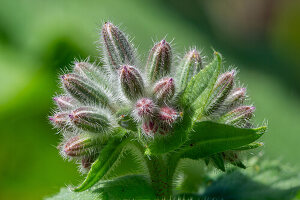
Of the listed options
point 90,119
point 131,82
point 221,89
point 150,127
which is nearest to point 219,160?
point 221,89

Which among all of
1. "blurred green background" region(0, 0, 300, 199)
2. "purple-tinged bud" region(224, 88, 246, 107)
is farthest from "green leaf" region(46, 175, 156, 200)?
"blurred green background" region(0, 0, 300, 199)

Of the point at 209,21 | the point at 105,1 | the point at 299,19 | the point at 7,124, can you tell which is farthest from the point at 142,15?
the point at 299,19

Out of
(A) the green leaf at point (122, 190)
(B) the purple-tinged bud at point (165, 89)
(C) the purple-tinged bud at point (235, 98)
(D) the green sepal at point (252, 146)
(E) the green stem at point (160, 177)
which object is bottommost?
(A) the green leaf at point (122, 190)

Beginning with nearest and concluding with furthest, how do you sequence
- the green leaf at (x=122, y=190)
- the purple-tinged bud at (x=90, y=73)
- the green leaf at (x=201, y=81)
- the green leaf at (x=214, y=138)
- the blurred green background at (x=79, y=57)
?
the green leaf at (x=201, y=81) < the green leaf at (x=214, y=138) < the green leaf at (x=122, y=190) < the purple-tinged bud at (x=90, y=73) < the blurred green background at (x=79, y=57)

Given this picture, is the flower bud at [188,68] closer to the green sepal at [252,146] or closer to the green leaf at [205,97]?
the green leaf at [205,97]

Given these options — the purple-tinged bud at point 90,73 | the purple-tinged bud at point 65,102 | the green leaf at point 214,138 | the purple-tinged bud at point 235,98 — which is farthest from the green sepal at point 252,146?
the purple-tinged bud at point 65,102

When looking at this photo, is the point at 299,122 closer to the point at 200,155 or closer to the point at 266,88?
the point at 266,88
